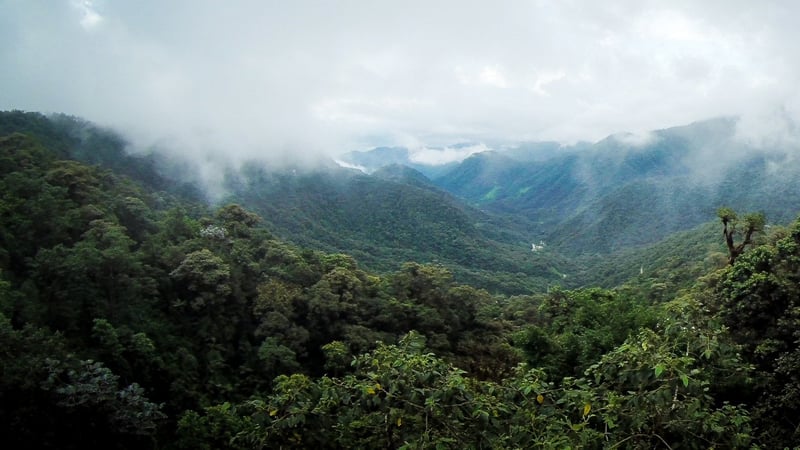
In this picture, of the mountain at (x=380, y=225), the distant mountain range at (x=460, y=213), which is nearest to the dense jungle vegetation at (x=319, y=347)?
the distant mountain range at (x=460, y=213)

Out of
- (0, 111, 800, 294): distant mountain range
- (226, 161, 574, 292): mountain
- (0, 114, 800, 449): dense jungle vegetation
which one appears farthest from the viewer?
(226, 161, 574, 292): mountain

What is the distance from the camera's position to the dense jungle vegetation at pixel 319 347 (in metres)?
4.12

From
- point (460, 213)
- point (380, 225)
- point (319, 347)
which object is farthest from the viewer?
point (460, 213)

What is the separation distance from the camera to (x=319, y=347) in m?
25.1

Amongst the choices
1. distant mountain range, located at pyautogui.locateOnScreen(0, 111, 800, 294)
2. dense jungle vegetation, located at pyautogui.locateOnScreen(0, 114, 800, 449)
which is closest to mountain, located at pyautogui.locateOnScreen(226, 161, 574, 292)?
distant mountain range, located at pyautogui.locateOnScreen(0, 111, 800, 294)

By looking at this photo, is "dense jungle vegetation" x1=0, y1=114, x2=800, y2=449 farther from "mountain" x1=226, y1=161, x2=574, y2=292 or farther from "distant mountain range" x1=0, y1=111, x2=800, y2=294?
"mountain" x1=226, y1=161, x2=574, y2=292

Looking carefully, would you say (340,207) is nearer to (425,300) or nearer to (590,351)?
(425,300)

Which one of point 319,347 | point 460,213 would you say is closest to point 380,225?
point 460,213

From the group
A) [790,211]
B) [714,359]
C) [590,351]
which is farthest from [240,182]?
[790,211]

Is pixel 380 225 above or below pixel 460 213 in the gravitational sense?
below

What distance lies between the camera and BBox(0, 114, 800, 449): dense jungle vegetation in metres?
4.12

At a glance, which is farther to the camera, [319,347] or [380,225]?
[380,225]

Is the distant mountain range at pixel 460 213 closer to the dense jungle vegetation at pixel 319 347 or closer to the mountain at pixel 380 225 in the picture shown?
the mountain at pixel 380 225

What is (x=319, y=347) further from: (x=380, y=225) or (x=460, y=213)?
(x=460, y=213)
